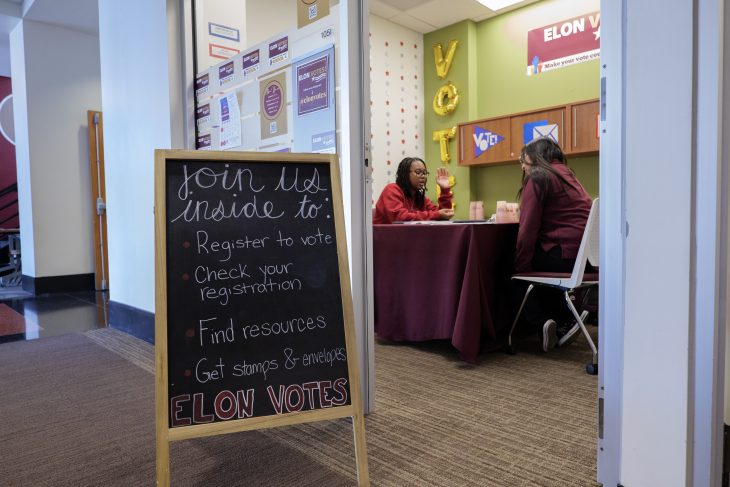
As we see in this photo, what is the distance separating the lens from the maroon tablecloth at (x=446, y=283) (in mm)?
2457

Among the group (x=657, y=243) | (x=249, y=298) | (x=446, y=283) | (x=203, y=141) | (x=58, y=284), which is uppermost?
(x=203, y=141)

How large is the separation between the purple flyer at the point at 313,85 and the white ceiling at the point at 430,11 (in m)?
3.15

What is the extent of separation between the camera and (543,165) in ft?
8.81

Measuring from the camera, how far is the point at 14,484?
141 cm

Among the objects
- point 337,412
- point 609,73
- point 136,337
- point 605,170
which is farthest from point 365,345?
point 136,337

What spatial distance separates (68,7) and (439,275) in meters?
4.34

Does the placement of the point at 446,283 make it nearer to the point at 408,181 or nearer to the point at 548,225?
the point at 548,225

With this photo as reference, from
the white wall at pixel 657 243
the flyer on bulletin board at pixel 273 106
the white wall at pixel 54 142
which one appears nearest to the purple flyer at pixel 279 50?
the flyer on bulletin board at pixel 273 106

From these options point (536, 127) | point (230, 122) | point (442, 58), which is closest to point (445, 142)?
point (442, 58)

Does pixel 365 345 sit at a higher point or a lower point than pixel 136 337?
higher

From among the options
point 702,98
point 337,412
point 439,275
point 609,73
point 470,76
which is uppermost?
point 470,76

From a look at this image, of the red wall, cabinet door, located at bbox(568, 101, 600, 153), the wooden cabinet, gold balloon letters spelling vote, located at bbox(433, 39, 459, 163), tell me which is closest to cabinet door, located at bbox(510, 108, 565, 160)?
the wooden cabinet

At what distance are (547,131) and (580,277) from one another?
2.60 meters

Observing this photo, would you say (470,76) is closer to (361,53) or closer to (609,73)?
(361,53)
